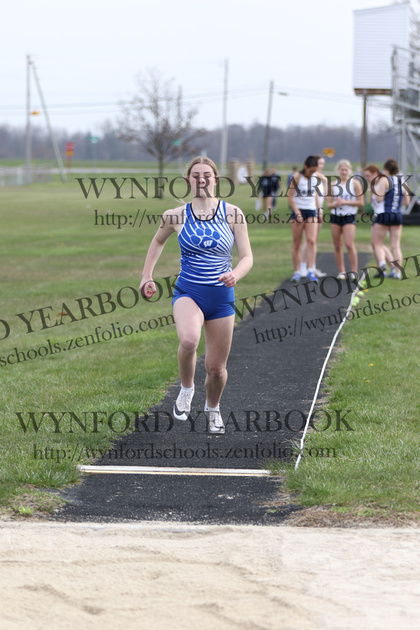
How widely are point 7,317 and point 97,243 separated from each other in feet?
39.6

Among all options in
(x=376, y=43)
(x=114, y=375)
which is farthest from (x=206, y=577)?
(x=376, y=43)

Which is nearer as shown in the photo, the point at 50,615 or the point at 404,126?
the point at 50,615

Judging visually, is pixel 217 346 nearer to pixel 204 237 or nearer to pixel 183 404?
pixel 183 404

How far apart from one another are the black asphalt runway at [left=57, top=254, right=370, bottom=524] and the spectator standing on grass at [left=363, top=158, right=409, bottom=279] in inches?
191

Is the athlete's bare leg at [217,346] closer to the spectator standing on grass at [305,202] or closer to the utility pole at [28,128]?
the spectator standing on grass at [305,202]

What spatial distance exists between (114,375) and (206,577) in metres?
4.49

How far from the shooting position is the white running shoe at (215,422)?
20.3ft

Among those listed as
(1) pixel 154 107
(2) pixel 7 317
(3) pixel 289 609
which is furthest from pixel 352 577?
(1) pixel 154 107

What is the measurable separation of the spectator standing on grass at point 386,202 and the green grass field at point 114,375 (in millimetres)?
825

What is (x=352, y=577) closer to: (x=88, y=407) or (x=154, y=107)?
(x=88, y=407)

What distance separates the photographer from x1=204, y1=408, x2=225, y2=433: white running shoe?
6193 mm

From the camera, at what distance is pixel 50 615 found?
3.46m

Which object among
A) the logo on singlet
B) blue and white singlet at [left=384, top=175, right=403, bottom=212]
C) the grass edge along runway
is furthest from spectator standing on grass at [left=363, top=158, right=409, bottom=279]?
the logo on singlet

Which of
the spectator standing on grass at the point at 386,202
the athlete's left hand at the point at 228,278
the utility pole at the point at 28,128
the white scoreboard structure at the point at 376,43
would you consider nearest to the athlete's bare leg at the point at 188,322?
the athlete's left hand at the point at 228,278
